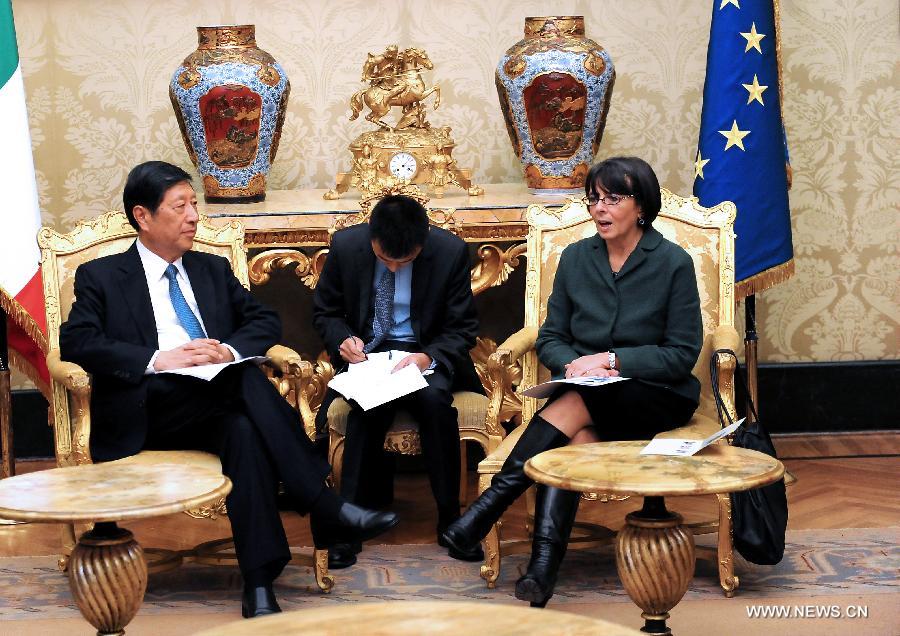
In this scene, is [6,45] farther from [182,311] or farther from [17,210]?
[182,311]

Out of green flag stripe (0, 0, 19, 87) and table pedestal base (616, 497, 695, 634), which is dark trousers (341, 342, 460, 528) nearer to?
table pedestal base (616, 497, 695, 634)

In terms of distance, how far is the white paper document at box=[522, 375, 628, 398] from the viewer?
421 centimetres

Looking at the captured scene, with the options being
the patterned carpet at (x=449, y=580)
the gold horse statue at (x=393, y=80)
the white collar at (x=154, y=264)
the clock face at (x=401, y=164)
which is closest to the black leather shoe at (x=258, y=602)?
the patterned carpet at (x=449, y=580)

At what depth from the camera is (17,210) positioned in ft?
17.5

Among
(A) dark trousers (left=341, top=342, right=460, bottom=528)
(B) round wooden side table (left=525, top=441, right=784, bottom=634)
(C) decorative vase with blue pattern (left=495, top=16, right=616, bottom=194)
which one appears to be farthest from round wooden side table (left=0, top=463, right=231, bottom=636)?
(C) decorative vase with blue pattern (left=495, top=16, right=616, bottom=194)

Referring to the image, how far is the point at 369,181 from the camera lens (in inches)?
217

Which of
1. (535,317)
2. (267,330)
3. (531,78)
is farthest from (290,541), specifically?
(531,78)

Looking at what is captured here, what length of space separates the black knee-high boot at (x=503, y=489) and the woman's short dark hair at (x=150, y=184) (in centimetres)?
137

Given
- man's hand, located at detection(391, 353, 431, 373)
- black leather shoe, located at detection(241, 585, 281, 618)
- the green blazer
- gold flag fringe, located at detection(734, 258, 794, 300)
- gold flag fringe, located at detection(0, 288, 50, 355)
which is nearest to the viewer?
black leather shoe, located at detection(241, 585, 281, 618)

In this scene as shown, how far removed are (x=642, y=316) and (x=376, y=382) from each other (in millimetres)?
914

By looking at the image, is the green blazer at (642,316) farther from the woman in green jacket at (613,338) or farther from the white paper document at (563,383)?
the white paper document at (563,383)

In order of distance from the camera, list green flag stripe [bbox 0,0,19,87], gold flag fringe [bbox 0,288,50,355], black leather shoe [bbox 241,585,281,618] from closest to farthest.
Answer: black leather shoe [bbox 241,585,281,618] < gold flag fringe [bbox 0,288,50,355] < green flag stripe [bbox 0,0,19,87]

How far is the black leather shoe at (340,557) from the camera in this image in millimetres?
4699

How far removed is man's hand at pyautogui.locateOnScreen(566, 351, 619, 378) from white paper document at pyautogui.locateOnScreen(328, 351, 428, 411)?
57 centimetres
